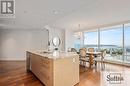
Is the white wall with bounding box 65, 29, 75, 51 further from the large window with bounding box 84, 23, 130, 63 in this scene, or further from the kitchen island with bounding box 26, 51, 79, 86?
the kitchen island with bounding box 26, 51, 79, 86

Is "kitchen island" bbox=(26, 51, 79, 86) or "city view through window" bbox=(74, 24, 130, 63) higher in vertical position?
"city view through window" bbox=(74, 24, 130, 63)

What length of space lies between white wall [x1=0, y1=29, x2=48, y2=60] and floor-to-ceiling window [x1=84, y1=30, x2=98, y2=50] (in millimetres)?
3339

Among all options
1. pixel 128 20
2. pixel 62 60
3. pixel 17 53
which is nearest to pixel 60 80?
pixel 62 60

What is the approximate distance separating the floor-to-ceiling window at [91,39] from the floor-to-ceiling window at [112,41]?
49 cm

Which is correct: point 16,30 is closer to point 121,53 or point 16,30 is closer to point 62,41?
point 62,41

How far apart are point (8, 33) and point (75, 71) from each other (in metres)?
7.05

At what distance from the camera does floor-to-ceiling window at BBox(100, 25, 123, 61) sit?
25.8ft

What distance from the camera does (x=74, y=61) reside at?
3729 millimetres

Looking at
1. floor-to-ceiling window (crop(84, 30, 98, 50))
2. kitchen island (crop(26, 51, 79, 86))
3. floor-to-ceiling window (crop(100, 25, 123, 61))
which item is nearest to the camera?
kitchen island (crop(26, 51, 79, 86))

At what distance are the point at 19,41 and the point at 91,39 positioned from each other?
5416mm

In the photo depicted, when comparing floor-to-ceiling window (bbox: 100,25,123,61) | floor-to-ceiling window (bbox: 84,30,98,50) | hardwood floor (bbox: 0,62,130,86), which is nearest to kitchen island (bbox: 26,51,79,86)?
hardwood floor (bbox: 0,62,130,86)

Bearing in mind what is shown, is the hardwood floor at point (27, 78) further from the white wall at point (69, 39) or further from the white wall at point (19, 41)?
the white wall at point (69, 39)

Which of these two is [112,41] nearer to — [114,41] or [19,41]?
[114,41]

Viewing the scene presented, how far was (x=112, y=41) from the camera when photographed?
8.55 meters
